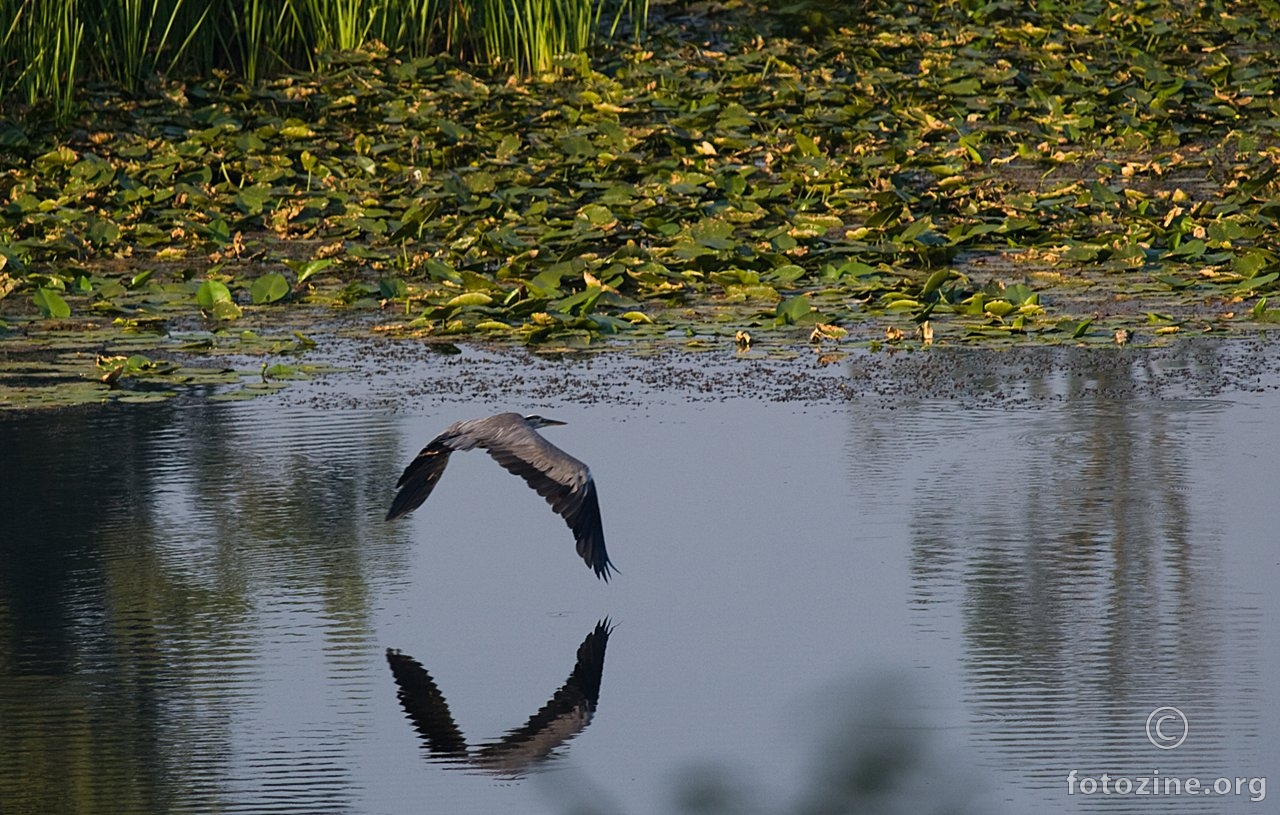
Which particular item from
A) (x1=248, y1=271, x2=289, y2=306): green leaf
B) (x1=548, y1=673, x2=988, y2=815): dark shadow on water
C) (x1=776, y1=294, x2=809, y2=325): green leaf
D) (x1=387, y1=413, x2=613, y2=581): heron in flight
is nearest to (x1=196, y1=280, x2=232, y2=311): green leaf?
(x1=248, y1=271, x2=289, y2=306): green leaf

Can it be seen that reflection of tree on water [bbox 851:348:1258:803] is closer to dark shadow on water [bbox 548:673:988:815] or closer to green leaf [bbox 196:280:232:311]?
dark shadow on water [bbox 548:673:988:815]

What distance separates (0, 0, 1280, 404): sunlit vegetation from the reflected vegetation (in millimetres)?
3352

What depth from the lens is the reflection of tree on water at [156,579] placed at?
14.1ft

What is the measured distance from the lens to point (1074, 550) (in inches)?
220

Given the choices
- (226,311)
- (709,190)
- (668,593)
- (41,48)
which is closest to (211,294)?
(226,311)

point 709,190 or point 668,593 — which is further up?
point 709,190

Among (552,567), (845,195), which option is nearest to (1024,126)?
(845,195)

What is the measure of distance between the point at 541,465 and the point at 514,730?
835 millimetres

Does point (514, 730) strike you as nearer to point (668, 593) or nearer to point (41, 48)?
point (668, 593)

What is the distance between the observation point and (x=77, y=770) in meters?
4.23

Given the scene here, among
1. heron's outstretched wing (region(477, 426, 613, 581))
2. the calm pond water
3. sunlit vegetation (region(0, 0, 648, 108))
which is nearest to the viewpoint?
the calm pond water

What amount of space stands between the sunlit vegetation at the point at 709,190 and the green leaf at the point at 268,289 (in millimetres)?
23

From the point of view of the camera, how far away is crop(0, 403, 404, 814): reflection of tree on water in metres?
4.30

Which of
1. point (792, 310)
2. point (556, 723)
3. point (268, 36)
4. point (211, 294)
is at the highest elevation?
point (268, 36)
